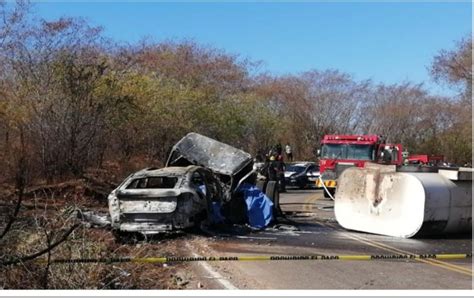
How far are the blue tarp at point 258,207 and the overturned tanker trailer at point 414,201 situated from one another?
1.96 metres

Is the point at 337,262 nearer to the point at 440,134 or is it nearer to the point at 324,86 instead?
the point at 324,86

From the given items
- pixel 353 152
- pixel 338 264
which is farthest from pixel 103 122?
pixel 338 264

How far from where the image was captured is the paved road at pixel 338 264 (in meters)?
7.98

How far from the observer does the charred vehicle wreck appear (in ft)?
38.8

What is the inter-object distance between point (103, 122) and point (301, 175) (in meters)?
14.1

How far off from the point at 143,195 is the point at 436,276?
224 inches

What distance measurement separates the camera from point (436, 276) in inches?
333

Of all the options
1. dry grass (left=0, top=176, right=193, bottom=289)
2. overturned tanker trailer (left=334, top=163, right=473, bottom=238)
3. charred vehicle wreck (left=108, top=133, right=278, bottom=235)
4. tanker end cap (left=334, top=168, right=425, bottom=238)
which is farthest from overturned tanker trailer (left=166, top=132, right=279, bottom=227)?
dry grass (left=0, top=176, right=193, bottom=289)

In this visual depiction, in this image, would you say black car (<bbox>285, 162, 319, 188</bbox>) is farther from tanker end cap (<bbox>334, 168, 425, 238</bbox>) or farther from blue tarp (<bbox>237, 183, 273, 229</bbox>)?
blue tarp (<bbox>237, 183, 273, 229</bbox>)

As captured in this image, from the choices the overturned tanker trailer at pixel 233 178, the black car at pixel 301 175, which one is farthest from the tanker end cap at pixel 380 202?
the black car at pixel 301 175

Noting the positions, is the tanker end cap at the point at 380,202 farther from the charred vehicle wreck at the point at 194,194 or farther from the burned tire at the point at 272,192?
the charred vehicle wreck at the point at 194,194

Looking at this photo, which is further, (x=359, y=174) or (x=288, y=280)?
(x=359, y=174)

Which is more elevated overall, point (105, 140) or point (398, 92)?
point (398, 92)

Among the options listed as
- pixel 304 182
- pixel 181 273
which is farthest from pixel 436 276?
pixel 304 182
